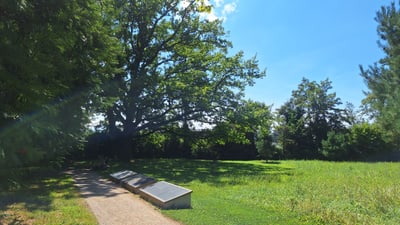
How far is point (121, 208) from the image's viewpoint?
10.2 meters

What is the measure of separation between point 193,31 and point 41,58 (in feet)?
79.9

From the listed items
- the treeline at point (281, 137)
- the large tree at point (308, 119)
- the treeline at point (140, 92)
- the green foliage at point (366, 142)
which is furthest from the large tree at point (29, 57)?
the large tree at point (308, 119)

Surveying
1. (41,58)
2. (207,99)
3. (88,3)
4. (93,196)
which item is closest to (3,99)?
(41,58)

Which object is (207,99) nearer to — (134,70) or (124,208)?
(134,70)

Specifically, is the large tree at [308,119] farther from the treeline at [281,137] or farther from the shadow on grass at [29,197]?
the shadow on grass at [29,197]

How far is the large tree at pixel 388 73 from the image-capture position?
19.9m

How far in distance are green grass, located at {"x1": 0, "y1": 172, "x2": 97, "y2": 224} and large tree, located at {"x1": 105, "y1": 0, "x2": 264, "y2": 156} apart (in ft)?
50.2

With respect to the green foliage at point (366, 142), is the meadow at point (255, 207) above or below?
below

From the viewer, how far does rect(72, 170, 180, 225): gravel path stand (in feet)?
28.0

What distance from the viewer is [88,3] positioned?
688cm

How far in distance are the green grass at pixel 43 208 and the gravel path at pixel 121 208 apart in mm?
320

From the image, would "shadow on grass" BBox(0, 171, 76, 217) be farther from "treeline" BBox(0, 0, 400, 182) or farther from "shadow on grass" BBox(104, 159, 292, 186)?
"shadow on grass" BBox(104, 159, 292, 186)

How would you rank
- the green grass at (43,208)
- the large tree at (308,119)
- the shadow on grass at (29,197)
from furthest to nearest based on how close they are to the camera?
the large tree at (308,119) < the shadow on grass at (29,197) < the green grass at (43,208)

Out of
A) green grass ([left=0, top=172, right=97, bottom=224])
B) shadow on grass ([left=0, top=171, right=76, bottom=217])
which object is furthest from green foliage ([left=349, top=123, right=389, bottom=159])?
green grass ([left=0, top=172, right=97, bottom=224])
